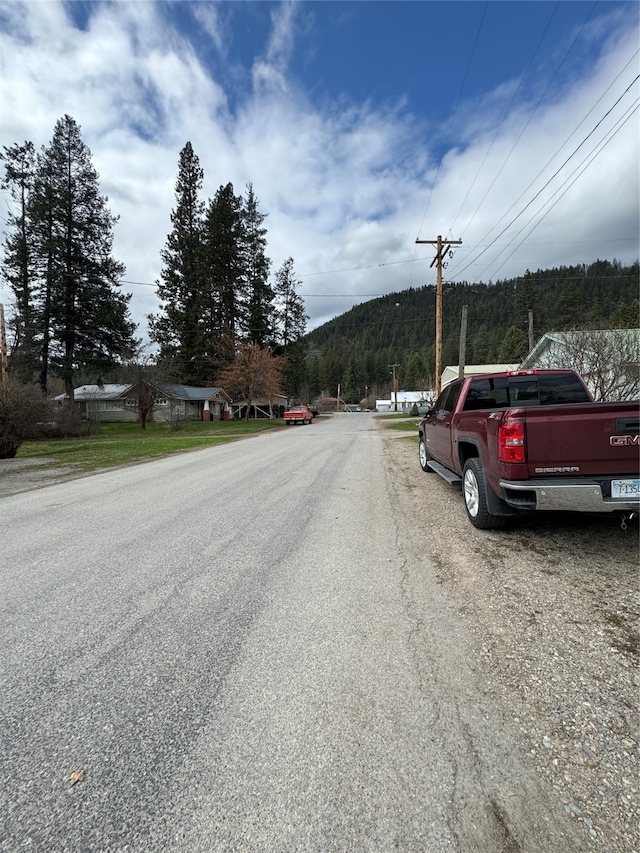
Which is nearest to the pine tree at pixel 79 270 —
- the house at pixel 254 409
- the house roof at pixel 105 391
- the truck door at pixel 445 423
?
the house roof at pixel 105 391

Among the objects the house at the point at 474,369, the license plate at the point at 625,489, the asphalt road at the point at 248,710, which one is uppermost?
the house at the point at 474,369

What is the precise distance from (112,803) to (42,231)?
3558 centimetres

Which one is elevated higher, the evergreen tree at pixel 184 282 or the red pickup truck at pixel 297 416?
the evergreen tree at pixel 184 282

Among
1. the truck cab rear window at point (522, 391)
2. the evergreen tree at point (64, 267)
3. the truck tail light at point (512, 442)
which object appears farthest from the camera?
the evergreen tree at point (64, 267)

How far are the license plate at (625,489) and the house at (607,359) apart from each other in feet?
28.5

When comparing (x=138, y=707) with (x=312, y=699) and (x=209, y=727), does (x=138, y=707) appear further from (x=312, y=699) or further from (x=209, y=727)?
(x=312, y=699)

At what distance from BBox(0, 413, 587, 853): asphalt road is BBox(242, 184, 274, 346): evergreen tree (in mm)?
40589

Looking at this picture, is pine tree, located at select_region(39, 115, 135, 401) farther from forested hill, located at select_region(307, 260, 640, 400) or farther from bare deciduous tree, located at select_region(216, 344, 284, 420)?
forested hill, located at select_region(307, 260, 640, 400)

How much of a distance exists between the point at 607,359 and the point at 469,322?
98.4m

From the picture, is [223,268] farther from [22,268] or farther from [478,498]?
[478,498]

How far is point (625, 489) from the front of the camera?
3303 mm

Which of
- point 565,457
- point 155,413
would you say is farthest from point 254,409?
point 565,457

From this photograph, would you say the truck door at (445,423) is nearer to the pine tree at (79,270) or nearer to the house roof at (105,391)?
the pine tree at (79,270)

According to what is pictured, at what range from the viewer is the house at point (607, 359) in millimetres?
10633
